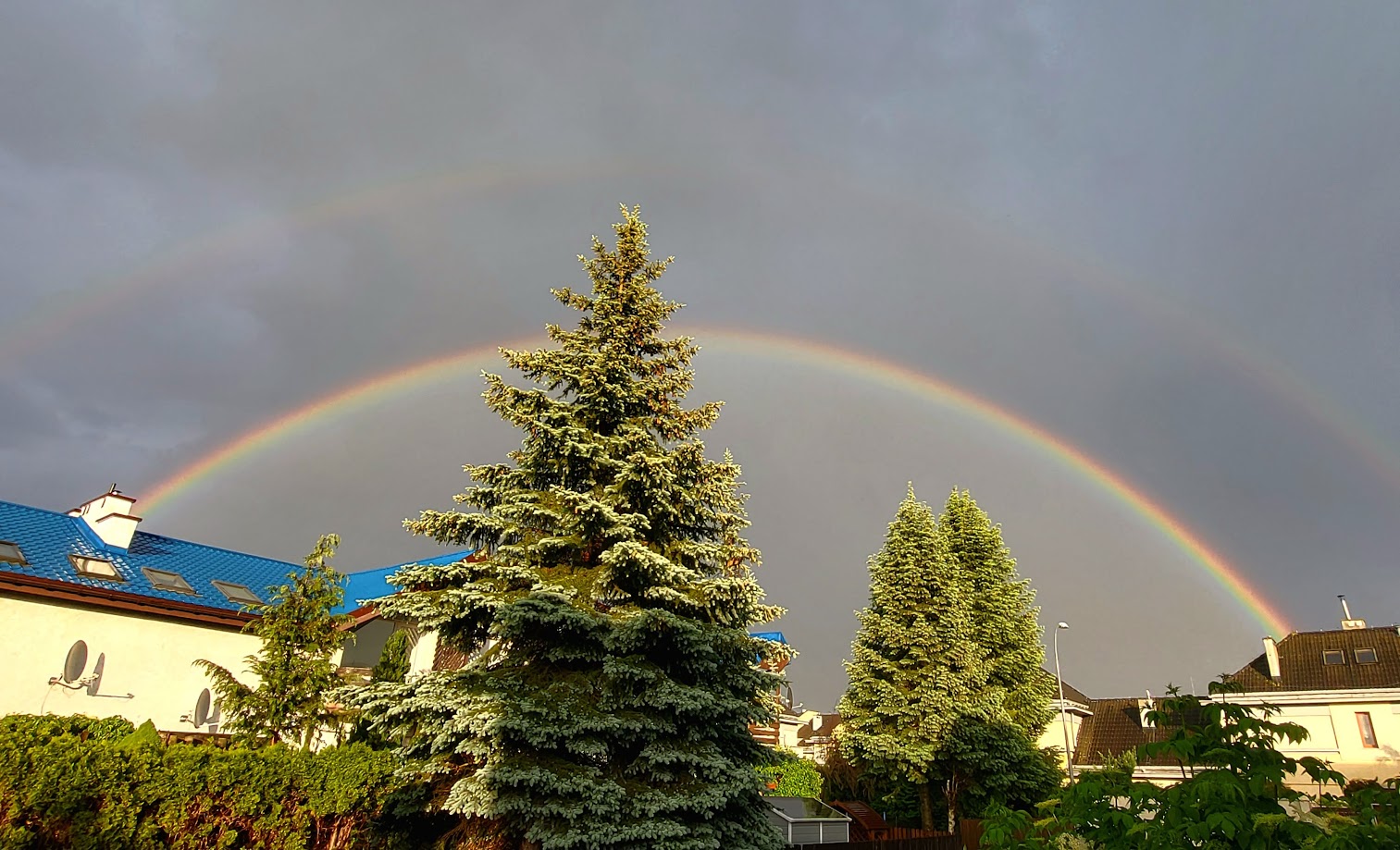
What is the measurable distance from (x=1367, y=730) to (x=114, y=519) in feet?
168

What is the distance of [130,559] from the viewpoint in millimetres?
22094

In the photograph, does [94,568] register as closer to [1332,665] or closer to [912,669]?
[912,669]

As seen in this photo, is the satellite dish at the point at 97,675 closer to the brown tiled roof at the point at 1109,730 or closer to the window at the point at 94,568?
the window at the point at 94,568

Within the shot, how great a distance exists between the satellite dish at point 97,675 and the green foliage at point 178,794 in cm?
645

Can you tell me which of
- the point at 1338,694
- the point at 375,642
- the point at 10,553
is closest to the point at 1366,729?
the point at 1338,694

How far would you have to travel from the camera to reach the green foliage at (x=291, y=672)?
1445cm

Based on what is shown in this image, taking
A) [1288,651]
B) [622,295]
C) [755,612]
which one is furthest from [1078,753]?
[622,295]

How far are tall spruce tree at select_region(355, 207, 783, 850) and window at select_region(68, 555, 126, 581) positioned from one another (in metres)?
12.7

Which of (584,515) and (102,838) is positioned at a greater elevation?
(584,515)

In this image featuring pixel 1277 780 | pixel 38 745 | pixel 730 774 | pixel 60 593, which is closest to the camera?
pixel 1277 780

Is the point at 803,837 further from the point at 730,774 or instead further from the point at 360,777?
the point at 360,777

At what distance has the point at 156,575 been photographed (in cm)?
2167

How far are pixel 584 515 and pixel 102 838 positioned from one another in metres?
7.40

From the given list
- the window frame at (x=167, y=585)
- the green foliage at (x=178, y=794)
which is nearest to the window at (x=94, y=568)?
the window frame at (x=167, y=585)
